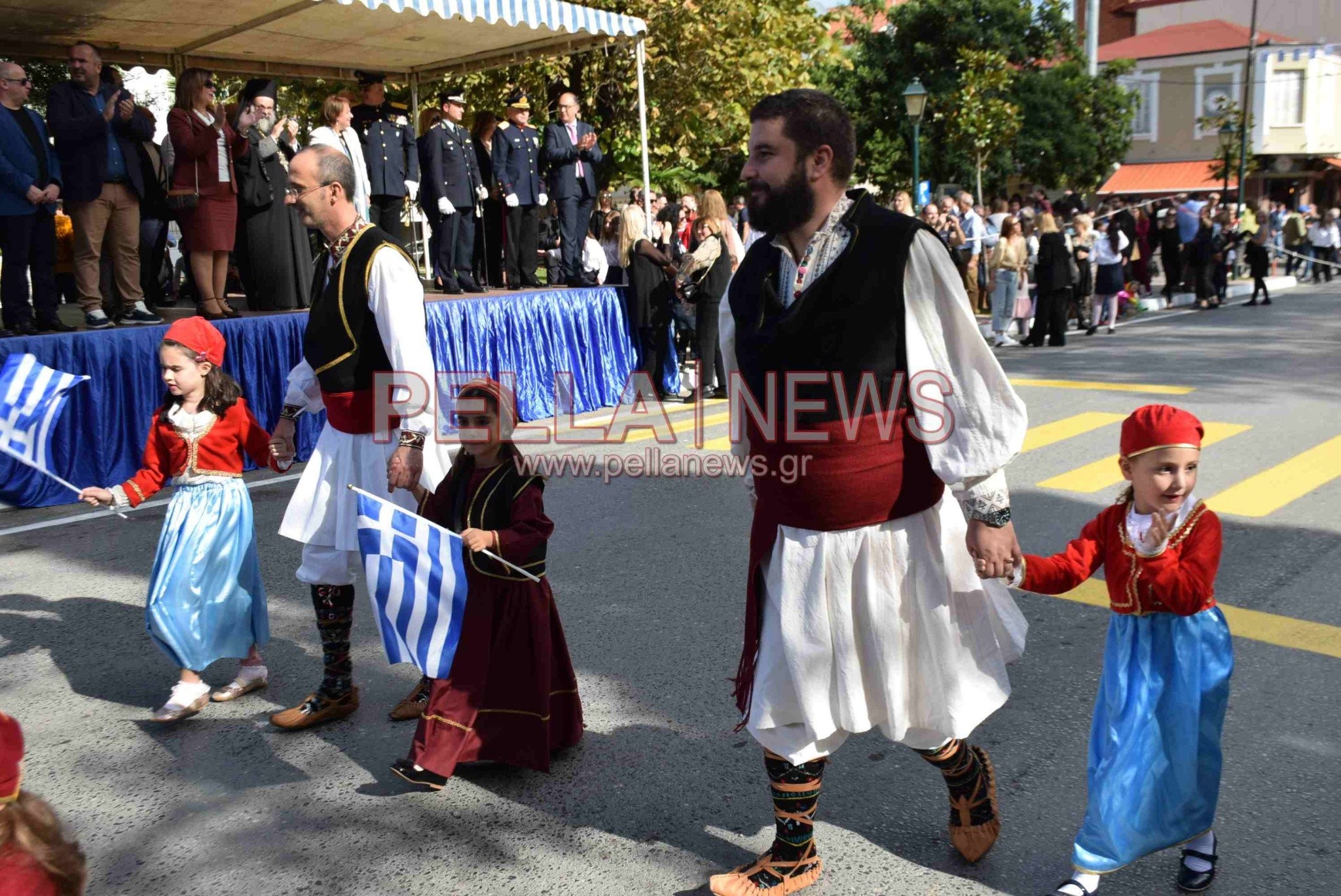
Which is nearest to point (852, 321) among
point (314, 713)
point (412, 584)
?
point (412, 584)

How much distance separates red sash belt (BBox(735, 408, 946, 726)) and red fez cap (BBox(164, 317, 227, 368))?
7.68 ft

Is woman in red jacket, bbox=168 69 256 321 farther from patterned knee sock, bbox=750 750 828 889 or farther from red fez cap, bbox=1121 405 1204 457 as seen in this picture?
red fez cap, bbox=1121 405 1204 457

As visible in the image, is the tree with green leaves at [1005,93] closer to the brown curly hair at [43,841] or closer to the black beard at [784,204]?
the black beard at [784,204]

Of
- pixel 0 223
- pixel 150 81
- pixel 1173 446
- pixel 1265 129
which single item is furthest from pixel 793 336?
pixel 1265 129

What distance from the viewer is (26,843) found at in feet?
6.12

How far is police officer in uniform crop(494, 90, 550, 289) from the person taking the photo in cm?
1234

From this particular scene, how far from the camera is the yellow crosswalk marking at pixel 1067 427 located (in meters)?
8.85

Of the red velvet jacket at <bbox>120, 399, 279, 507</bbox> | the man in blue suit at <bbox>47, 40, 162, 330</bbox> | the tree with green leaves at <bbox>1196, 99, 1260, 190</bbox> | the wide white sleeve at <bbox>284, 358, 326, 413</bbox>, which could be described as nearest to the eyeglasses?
the wide white sleeve at <bbox>284, 358, 326, 413</bbox>

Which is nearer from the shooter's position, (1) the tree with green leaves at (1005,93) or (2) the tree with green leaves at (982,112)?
(2) the tree with green leaves at (982,112)

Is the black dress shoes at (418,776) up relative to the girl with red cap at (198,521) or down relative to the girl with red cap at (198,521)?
down

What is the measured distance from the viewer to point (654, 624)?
5.14 m

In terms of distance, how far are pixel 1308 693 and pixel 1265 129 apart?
4957 centimetres

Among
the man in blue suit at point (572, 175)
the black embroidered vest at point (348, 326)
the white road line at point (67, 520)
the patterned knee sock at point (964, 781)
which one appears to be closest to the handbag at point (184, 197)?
the white road line at point (67, 520)

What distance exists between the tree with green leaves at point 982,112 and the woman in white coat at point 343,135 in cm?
1744
